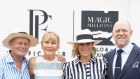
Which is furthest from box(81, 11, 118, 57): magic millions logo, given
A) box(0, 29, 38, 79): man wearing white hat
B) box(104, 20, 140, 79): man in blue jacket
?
box(0, 29, 38, 79): man wearing white hat

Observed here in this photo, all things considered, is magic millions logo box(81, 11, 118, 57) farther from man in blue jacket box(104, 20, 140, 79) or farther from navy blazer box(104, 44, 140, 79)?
navy blazer box(104, 44, 140, 79)

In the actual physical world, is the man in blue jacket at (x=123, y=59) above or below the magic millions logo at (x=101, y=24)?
below

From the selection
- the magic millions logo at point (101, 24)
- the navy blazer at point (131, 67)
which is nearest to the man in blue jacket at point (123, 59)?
the navy blazer at point (131, 67)

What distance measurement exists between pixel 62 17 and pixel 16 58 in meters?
1.02

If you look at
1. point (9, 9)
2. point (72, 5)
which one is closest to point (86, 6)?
point (72, 5)

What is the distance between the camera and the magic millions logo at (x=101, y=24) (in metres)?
4.08

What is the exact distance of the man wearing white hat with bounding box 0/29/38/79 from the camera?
3049 millimetres

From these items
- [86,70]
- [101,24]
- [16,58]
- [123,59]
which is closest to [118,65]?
[123,59]

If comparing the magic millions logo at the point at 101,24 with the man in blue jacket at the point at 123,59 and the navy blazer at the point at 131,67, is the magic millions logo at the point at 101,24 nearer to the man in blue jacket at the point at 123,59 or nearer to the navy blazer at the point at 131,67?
the man in blue jacket at the point at 123,59

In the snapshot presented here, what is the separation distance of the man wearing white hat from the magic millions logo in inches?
38.5

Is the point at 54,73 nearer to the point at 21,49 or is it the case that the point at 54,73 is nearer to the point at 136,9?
the point at 21,49

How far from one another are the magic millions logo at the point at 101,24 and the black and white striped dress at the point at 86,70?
2.79 ft

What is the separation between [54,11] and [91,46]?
1002mm

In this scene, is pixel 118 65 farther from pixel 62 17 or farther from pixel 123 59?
pixel 62 17
